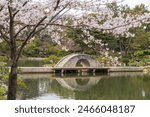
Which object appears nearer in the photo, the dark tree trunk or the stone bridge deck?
the dark tree trunk

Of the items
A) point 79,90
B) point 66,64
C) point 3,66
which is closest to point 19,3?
point 3,66

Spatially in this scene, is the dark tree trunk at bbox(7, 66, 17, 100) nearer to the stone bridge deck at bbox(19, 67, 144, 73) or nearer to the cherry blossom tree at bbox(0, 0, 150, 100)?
the cherry blossom tree at bbox(0, 0, 150, 100)

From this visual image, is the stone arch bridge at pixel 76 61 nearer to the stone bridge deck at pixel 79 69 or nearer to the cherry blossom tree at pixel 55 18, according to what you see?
the stone bridge deck at pixel 79 69

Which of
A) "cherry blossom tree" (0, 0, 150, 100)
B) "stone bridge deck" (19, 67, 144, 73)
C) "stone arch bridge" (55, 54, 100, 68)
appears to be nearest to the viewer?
"cherry blossom tree" (0, 0, 150, 100)

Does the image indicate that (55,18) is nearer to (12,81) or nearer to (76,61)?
(12,81)

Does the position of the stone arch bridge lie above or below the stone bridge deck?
above

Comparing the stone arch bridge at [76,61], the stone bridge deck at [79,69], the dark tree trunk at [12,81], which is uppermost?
the stone arch bridge at [76,61]

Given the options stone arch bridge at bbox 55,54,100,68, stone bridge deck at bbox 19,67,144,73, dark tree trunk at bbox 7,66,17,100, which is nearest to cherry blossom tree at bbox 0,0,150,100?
dark tree trunk at bbox 7,66,17,100

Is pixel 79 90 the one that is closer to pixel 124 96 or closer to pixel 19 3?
pixel 124 96

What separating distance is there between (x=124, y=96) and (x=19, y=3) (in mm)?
10289

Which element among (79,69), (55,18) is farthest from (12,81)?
(79,69)

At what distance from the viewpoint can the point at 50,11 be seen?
5.29 metres

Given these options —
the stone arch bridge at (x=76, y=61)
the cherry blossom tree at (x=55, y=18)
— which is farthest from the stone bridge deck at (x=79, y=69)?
the cherry blossom tree at (x=55, y=18)

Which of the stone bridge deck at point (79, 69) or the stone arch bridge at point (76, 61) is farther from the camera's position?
the stone arch bridge at point (76, 61)
